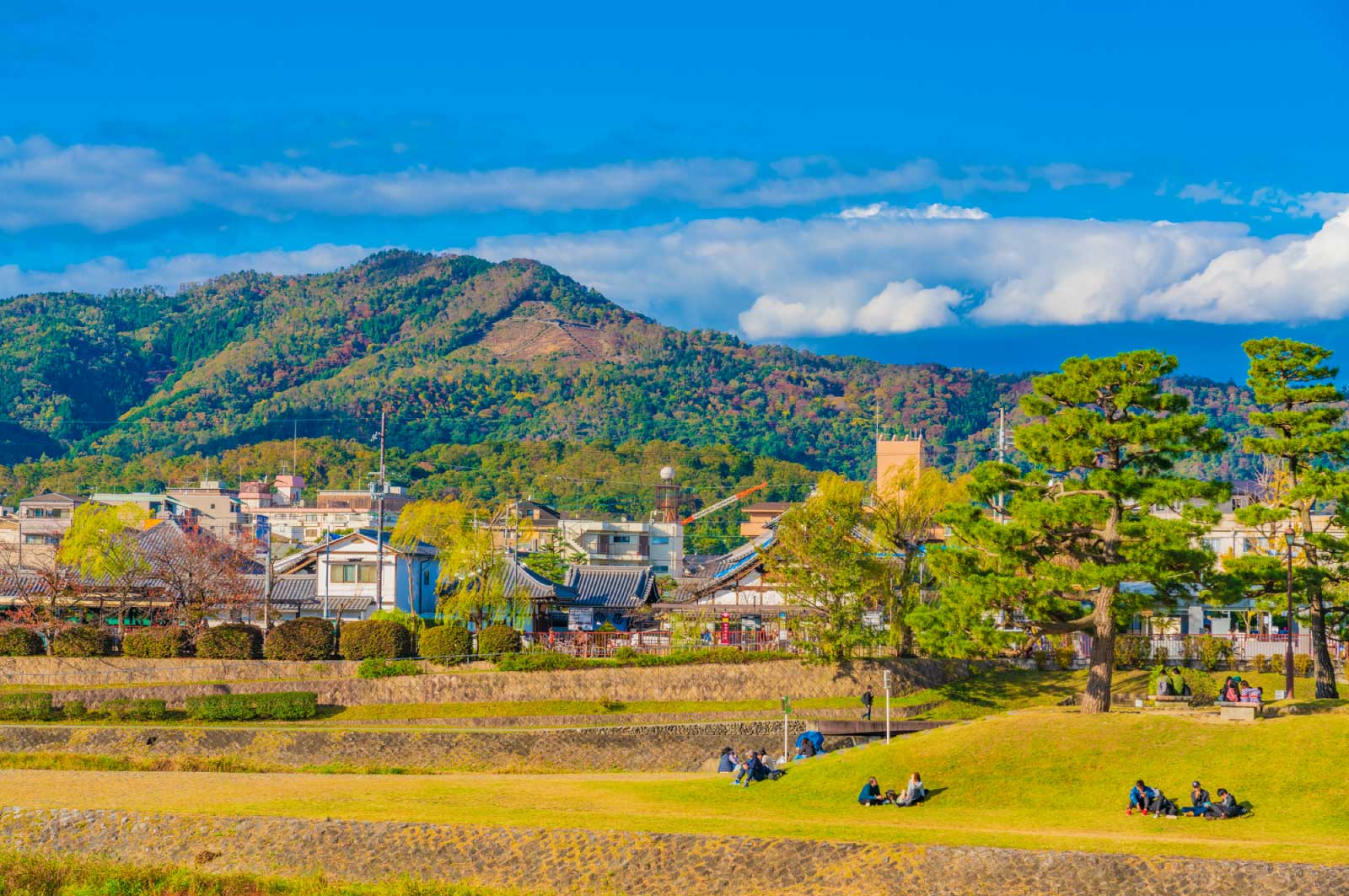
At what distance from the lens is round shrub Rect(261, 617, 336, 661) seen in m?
48.6

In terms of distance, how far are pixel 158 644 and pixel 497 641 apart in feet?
41.0

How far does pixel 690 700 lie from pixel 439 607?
594 inches

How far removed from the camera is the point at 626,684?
4519cm

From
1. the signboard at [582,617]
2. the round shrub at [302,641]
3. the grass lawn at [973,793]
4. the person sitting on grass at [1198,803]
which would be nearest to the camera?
the grass lawn at [973,793]

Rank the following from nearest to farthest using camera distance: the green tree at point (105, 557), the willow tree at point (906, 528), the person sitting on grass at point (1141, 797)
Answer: the person sitting on grass at point (1141, 797) → the willow tree at point (906, 528) → the green tree at point (105, 557)

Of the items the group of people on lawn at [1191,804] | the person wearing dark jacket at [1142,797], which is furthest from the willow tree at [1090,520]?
the group of people on lawn at [1191,804]

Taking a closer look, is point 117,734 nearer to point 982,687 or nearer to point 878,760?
point 878,760

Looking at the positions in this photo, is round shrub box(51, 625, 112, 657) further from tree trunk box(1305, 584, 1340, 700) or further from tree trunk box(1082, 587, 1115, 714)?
tree trunk box(1305, 584, 1340, 700)

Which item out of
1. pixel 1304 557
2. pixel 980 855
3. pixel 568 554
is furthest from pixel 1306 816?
pixel 568 554

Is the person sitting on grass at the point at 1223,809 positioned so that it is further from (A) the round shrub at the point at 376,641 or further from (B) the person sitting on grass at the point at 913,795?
(A) the round shrub at the point at 376,641

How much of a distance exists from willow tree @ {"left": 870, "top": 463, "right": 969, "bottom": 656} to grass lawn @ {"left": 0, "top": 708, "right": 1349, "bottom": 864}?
12202 millimetres

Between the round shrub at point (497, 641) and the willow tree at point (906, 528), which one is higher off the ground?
the willow tree at point (906, 528)

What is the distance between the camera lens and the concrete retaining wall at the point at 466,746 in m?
39.4

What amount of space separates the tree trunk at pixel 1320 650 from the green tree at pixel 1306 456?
0.02 meters
